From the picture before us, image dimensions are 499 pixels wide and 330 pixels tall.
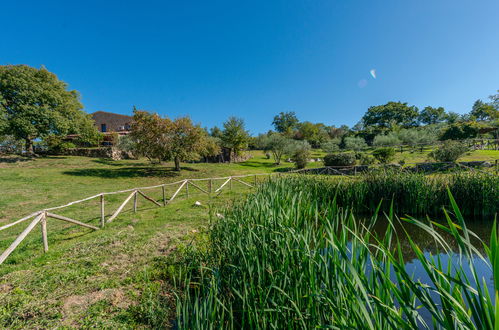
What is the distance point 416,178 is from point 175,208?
943cm

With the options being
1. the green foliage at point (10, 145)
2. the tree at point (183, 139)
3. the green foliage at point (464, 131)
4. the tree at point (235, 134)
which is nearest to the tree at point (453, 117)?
the green foliage at point (464, 131)

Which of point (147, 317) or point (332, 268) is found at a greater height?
point (332, 268)

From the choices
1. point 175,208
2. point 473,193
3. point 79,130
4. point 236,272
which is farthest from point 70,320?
point 79,130

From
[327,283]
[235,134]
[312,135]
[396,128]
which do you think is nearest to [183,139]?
[235,134]

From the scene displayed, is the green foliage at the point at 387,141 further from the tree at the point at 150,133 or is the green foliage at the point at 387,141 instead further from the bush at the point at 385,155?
the tree at the point at 150,133

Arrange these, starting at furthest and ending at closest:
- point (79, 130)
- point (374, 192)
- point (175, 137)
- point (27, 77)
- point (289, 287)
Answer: point (79, 130) < point (27, 77) < point (175, 137) < point (374, 192) < point (289, 287)

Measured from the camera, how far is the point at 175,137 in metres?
19.6

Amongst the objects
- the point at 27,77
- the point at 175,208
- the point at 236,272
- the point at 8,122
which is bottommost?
the point at 175,208

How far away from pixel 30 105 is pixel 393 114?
77.3 meters

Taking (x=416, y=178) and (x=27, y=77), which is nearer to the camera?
(x=416, y=178)

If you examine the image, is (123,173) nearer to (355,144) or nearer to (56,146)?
(56,146)

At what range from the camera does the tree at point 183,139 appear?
754 inches

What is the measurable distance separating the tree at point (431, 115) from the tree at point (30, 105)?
95.9m

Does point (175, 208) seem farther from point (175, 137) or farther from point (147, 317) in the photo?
point (175, 137)
